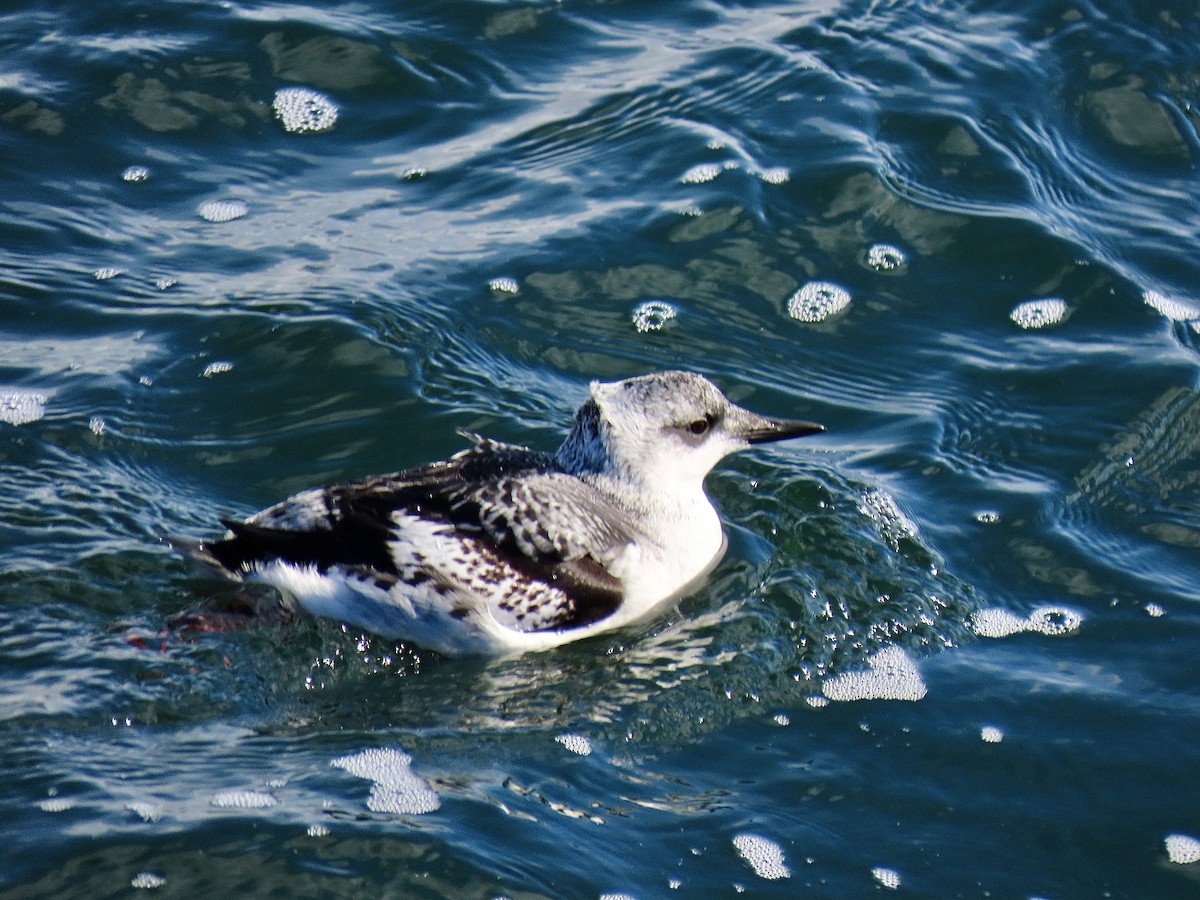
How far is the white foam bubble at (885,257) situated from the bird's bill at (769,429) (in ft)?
7.72

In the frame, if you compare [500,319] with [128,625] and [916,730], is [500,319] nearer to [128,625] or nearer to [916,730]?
[128,625]

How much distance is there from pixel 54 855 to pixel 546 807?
67.8 inches

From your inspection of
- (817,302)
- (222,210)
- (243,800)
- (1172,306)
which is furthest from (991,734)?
(222,210)

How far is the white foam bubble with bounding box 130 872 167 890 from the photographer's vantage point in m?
5.15

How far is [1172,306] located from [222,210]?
588 cm

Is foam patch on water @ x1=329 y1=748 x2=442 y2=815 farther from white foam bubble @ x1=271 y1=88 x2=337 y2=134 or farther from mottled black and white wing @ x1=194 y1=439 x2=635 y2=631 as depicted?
white foam bubble @ x1=271 y1=88 x2=337 y2=134

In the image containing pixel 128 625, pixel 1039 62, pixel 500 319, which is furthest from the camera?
pixel 1039 62

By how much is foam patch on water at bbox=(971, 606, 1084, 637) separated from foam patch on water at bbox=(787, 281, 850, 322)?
2.64m

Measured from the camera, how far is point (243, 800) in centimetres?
552

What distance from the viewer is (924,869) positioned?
18.3 ft

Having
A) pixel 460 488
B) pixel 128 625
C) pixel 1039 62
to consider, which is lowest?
pixel 128 625

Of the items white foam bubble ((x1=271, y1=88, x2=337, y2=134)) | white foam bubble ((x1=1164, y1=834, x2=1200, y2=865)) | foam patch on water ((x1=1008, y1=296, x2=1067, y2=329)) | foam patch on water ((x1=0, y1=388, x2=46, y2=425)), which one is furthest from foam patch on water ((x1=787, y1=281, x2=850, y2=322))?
foam patch on water ((x1=0, y1=388, x2=46, y2=425))

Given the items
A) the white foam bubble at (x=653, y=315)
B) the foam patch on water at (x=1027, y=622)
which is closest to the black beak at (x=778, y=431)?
the foam patch on water at (x=1027, y=622)

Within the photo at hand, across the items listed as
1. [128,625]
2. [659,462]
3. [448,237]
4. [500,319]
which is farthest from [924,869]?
[448,237]
